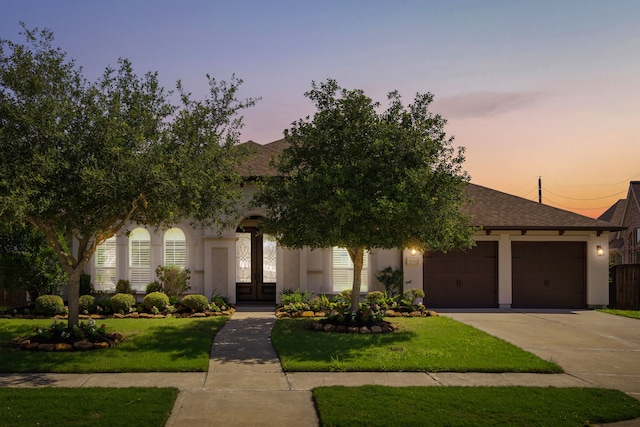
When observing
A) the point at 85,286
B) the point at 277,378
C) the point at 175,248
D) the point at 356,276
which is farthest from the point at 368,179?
the point at 85,286

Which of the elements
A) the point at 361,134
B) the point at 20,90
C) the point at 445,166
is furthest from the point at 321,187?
the point at 20,90

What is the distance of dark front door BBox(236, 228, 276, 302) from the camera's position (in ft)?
68.1

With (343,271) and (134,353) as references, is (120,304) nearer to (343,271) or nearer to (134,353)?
(134,353)

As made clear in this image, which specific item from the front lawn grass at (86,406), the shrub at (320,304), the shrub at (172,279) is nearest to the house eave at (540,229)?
the shrub at (320,304)

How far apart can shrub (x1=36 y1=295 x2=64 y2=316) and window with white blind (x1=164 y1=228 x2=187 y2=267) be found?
3667mm

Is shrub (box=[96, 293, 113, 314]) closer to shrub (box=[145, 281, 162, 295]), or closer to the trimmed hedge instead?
the trimmed hedge

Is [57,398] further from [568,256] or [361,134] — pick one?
[568,256]

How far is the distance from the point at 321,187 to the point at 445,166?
304cm

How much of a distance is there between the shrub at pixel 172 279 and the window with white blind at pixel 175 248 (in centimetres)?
73

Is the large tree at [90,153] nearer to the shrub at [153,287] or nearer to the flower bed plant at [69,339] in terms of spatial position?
the flower bed plant at [69,339]

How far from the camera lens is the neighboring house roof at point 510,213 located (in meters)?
19.8

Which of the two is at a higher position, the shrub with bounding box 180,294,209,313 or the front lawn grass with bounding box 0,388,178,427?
the shrub with bounding box 180,294,209,313

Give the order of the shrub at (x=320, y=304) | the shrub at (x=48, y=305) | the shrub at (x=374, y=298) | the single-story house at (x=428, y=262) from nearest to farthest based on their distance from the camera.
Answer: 1. the shrub at (x=48, y=305)
2. the shrub at (x=320, y=304)
3. the shrub at (x=374, y=298)
4. the single-story house at (x=428, y=262)

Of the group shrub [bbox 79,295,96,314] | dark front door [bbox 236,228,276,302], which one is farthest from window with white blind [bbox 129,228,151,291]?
dark front door [bbox 236,228,276,302]
